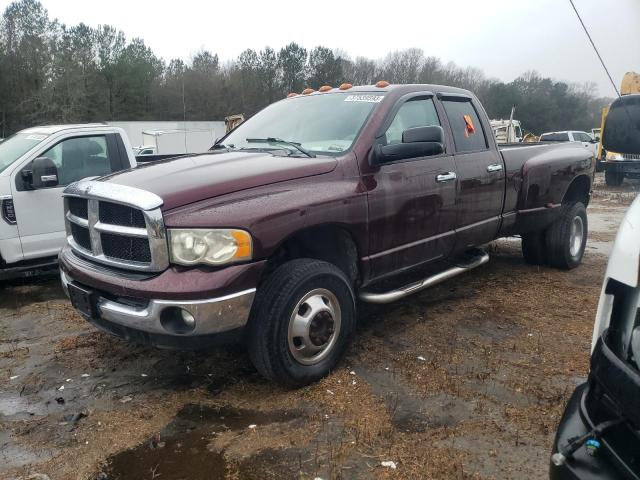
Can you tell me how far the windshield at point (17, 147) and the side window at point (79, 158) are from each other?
215 mm

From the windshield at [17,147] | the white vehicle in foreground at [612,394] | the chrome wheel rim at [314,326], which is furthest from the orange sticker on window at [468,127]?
the windshield at [17,147]

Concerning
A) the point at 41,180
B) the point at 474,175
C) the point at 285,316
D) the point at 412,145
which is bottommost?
the point at 285,316

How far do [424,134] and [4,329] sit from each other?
12.8ft

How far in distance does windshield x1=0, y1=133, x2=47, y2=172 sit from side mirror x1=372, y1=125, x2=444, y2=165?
12.9ft

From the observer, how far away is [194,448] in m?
2.78

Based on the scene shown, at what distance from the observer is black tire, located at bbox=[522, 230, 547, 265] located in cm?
603

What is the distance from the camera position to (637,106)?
8.32ft

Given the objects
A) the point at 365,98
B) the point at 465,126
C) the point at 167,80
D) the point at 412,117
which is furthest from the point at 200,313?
the point at 167,80

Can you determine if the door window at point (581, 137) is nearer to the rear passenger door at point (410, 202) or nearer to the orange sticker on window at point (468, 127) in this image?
the orange sticker on window at point (468, 127)

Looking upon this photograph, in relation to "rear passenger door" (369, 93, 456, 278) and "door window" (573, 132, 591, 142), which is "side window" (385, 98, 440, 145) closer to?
"rear passenger door" (369, 93, 456, 278)

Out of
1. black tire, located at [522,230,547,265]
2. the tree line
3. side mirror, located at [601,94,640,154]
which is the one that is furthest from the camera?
the tree line

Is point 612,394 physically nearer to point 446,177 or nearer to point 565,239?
point 446,177

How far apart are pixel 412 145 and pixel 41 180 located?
3882mm

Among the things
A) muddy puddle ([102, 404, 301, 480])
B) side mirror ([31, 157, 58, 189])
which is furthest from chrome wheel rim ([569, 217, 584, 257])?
side mirror ([31, 157, 58, 189])
